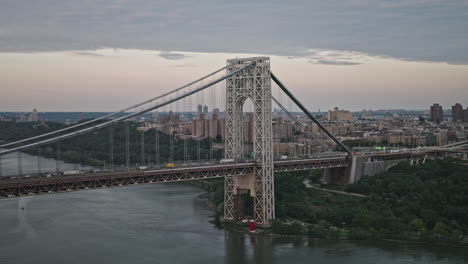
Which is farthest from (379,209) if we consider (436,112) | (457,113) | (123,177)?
(436,112)

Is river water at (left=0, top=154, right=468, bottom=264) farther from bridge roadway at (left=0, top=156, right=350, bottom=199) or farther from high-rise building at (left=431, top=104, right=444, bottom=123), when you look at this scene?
high-rise building at (left=431, top=104, right=444, bottom=123)

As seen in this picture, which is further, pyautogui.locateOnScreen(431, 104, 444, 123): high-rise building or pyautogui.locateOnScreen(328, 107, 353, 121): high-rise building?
pyautogui.locateOnScreen(328, 107, 353, 121): high-rise building

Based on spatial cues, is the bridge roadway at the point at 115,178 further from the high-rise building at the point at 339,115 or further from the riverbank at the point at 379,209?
the high-rise building at the point at 339,115

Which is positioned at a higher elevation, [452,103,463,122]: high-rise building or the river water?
[452,103,463,122]: high-rise building

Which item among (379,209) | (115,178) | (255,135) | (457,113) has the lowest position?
(379,209)

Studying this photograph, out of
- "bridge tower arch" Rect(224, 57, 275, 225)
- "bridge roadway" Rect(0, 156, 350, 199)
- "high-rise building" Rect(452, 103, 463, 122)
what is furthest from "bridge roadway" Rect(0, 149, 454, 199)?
"high-rise building" Rect(452, 103, 463, 122)

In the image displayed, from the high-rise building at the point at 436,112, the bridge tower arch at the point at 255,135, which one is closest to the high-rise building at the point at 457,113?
the high-rise building at the point at 436,112

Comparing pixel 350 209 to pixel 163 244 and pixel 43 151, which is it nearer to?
pixel 163 244

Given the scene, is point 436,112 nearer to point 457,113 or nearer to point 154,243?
point 457,113
